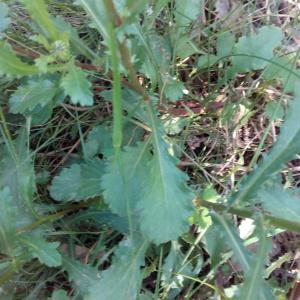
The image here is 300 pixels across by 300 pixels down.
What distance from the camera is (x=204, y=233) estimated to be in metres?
1.42

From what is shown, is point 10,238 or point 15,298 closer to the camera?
point 10,238

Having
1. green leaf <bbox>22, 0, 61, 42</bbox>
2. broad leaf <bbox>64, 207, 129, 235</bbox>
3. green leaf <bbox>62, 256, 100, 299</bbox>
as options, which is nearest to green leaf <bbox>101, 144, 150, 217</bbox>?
broad leaf <bbox>64, 207, 129, 235</bbox>

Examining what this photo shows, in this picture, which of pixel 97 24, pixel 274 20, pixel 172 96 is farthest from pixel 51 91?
pixel 274 20

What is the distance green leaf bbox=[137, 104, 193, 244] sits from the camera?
3.74 ft

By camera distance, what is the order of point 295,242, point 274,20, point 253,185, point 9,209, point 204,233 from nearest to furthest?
1. point 253,185
2. point 9,209
3. point 204,233
4. point 295,242
5. point 274,20

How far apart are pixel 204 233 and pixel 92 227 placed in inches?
12.5

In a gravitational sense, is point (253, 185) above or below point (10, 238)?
above

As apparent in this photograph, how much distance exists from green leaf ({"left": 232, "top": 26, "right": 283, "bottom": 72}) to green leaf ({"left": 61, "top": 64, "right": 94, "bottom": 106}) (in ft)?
2.02

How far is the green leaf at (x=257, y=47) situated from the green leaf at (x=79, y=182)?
51cm

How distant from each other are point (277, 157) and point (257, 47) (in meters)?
0.51

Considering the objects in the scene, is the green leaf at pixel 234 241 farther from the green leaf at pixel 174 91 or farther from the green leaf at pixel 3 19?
the green leaf at pixel 3 19

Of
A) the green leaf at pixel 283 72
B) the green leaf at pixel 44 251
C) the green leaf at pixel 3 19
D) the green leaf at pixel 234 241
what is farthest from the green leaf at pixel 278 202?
the green leaf at pixel 3 19

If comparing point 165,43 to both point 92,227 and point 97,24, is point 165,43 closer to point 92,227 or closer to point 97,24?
point 97,24

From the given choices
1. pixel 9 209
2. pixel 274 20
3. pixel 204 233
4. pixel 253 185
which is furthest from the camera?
pixel 274 20
